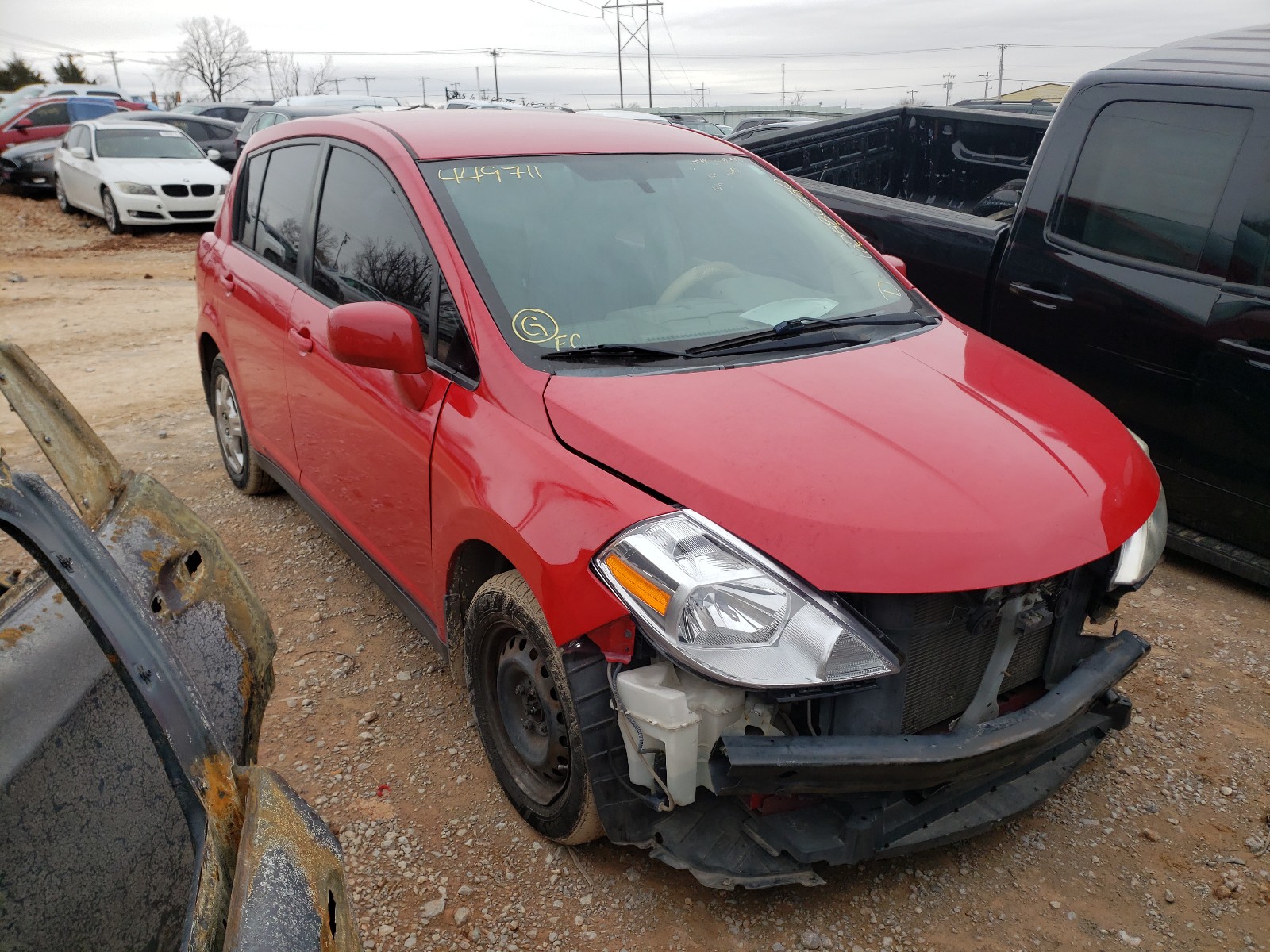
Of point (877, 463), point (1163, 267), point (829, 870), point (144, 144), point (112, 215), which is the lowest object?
point (829, 870)

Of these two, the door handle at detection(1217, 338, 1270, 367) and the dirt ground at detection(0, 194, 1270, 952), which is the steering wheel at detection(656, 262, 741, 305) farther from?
the door handle at detection(1217, 338, 1270, 367)

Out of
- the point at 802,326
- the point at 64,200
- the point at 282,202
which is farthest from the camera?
the point at 64,200

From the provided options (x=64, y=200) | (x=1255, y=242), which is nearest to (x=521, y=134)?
(x=1255, y=242)

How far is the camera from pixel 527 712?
2590 millimetres

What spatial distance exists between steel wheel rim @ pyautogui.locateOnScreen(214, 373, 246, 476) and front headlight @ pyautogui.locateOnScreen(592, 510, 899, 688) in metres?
3.22

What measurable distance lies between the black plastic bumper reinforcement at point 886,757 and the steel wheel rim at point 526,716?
0.55 meters

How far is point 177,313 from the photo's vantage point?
980 cm

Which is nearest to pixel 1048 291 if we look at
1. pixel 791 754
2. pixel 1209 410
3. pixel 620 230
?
pixel 1209 410

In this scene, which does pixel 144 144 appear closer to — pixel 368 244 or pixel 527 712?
pixel 368 244

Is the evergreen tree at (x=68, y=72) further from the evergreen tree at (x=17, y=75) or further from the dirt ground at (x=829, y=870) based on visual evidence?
the dirt ground at (x=829, y=870)

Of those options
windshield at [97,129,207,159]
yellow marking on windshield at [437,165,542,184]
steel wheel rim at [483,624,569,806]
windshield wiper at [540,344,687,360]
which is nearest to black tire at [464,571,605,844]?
steel wheel rim at [483,624,569,806]

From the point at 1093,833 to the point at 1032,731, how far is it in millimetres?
737

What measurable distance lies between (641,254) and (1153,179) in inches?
88.5

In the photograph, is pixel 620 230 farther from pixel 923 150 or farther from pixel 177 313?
pixel 177 313
